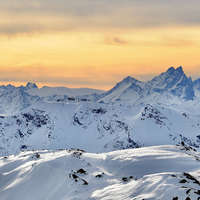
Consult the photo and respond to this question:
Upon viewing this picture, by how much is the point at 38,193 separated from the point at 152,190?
12539mm

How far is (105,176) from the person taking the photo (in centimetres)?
3559

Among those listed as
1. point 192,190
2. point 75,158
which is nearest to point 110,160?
point 75,158

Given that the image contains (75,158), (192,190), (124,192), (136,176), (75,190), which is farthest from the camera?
(75,158)

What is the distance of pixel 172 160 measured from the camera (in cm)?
3775

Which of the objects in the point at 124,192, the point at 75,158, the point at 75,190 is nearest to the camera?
the point at 124,192

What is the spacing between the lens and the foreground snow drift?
88.4 feet

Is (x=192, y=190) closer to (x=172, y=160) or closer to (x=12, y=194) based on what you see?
(x=172, y=160)

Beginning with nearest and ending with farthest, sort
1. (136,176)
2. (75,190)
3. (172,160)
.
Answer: (75,190), (136,176), (172,160)

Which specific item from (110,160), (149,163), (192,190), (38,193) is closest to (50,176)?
(38,193)

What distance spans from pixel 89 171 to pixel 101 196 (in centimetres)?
837

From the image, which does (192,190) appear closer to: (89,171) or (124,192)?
(124,192)

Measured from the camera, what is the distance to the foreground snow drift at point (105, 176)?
2694 cm

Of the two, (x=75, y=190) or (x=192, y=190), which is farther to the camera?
(x=75, y=190)

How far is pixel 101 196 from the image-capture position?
29141 millimetres
